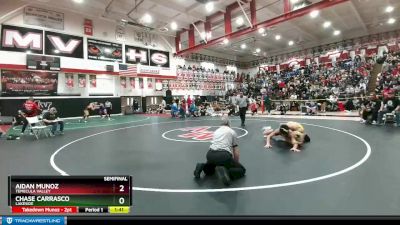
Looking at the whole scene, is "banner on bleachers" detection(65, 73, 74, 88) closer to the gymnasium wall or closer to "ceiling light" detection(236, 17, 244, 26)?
the gymnasium wall

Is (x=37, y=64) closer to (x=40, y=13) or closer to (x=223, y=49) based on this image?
(x=40, y=13)

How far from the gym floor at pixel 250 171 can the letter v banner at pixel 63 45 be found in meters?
12.3

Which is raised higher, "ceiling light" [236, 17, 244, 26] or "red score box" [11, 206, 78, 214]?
"ceiling light" [236, 17, 244, 26]

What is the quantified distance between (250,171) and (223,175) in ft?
2.99

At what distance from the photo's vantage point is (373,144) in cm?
671

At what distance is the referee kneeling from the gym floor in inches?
6.9

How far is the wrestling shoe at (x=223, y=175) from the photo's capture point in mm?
3967

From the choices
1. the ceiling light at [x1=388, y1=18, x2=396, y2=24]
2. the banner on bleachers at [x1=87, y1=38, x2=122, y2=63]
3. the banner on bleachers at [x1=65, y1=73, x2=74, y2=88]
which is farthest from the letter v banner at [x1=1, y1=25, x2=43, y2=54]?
the ceiling light at [x1=388, y1=18, x2=396, y2=24]

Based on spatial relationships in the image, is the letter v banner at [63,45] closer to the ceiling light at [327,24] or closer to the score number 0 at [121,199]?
the score number 0 at [121,199]

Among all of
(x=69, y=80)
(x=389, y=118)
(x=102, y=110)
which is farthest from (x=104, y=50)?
(x=389, y=118)

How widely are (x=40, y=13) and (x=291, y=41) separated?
81.4 feet

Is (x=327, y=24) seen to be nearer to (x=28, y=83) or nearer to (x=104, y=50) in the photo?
(x=104, y=50)

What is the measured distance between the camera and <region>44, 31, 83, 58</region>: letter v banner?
708 inches
